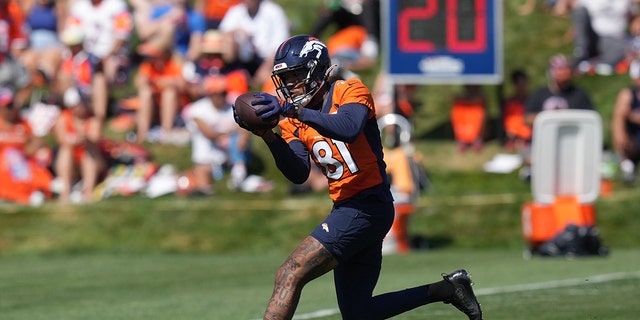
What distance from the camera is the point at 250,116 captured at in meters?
6.05

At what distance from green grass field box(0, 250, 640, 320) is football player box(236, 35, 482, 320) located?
242 centimetres

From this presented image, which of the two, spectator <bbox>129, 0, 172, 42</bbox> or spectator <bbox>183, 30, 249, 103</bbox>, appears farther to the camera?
spectator <bbox>129, 0, 172, 42</bbox>

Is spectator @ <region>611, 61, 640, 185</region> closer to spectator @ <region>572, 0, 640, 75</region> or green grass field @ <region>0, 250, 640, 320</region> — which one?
spectator @ <region>572, 0, 640, 75</region>

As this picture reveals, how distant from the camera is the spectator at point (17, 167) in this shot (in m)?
17.3

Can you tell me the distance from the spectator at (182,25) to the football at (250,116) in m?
13.0

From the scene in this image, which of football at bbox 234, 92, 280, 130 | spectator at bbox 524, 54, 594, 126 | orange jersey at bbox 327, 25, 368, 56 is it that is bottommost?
spectator at bbox 524, 54, 594, 126

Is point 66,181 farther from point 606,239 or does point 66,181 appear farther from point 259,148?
point 606,239

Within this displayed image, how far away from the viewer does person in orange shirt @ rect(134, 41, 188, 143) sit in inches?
718

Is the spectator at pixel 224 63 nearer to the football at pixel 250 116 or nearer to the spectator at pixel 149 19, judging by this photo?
the spectator at pixel 149 19

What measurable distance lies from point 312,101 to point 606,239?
33.0 feet

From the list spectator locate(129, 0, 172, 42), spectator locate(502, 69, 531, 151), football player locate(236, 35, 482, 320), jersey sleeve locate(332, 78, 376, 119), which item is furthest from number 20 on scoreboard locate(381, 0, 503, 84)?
jersey sleeve locate(332, 78, 376, 119)

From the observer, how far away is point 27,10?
20.9 m

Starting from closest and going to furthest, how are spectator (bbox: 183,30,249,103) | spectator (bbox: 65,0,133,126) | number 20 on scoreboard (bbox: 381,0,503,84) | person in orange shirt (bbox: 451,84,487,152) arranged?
1. number 20 on scoreboard (bbox: 381,0,503,84)
2. spectator (bbox: 183,30,249,103)
3. person in orange shirt (bbox: 451,84,487,152)
4. spectator (bbox: 65,0,133,126)

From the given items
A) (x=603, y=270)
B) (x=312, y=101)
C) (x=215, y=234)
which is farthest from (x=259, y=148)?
(x=312, y=101)
